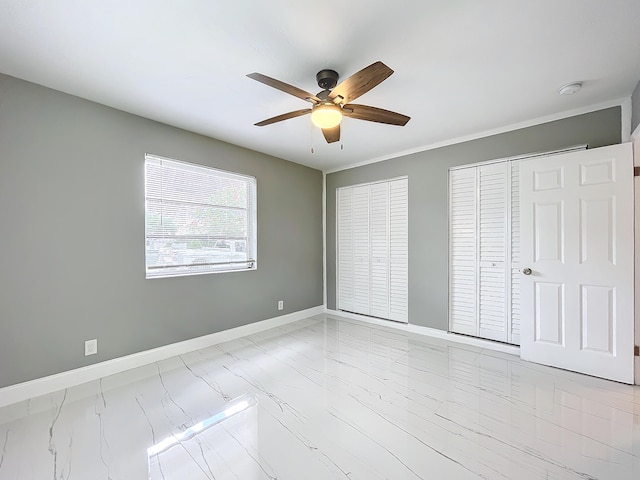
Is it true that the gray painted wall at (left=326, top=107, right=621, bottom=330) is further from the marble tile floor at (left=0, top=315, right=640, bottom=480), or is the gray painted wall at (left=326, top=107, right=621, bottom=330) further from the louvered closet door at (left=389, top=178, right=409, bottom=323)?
the marble tile floor at (left=0, top=315, right=640, bottom=480)

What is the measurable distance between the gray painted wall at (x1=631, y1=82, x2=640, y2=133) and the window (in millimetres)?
3927

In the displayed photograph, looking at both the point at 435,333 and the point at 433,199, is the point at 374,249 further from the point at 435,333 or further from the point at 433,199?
the point at 435,333

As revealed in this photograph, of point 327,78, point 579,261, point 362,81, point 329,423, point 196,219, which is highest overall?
point 327,78

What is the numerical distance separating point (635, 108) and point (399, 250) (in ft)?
8.73

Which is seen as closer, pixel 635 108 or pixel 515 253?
pixel 635 108

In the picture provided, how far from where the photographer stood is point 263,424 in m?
1.95

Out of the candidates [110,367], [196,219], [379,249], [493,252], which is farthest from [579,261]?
[110,367]

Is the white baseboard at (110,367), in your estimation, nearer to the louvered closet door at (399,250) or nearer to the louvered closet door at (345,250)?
the louvered closet door at (345,250)

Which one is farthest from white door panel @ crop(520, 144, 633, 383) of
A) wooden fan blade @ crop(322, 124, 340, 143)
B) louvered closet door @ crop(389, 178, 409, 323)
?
wooden fan blade @ crop(322, 124, 340, 143)

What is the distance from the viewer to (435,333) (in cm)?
376

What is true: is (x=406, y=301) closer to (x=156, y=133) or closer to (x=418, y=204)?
(x=418, y=204)

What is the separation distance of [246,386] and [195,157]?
8.46 ft

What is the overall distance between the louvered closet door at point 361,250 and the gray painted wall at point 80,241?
6.81 feet

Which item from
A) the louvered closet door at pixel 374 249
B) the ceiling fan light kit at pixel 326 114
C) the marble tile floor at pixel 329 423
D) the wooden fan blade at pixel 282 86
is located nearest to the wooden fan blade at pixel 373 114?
the ceiling fan light kit at pixel 326 114
